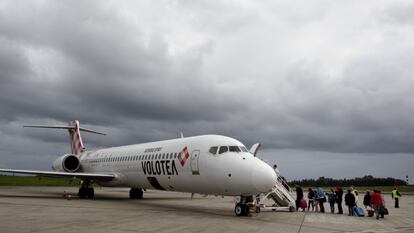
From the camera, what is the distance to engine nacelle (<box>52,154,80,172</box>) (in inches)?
1273

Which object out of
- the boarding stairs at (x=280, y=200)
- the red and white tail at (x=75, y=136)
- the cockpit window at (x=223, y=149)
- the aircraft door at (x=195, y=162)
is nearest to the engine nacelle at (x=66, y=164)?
the red and white tail at (x=75, y=136)

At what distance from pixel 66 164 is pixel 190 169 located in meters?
17.9

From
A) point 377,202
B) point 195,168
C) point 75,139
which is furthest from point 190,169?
point 75,139

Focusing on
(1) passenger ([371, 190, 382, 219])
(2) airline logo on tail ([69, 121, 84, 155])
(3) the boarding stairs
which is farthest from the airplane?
(2) airline logo on tail ([69, 121, 84, 155])

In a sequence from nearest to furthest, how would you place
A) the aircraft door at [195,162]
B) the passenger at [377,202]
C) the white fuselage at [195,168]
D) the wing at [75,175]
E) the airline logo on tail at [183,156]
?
the white fuselage at [195,168], the passenger at [377,202], the aircraft door at [195,162], the airline logo on tail at [183,156], the wing at [75,175]

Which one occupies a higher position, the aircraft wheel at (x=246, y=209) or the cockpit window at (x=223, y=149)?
the cockpit window at (x=223, y=149)

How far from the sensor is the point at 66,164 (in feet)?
108

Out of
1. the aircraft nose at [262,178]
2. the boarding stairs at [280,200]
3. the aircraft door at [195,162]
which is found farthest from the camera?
the boarding stairs at [280,200]

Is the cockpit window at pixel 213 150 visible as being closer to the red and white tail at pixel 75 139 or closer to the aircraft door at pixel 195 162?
the aircraft door at pixel 195 162

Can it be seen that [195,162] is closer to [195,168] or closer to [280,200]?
[195,168]

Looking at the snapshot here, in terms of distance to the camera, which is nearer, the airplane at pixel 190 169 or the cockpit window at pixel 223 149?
the airplane at pixel 190 169

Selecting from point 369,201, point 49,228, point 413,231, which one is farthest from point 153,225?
point 369,201

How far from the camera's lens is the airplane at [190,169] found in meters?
15.7

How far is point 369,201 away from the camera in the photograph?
18.4 m
